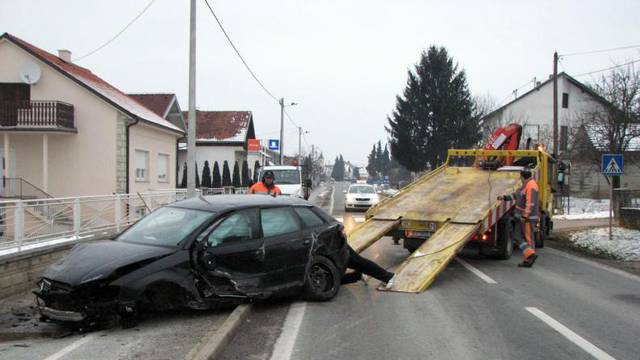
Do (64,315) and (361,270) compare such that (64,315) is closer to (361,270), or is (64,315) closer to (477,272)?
(361,270)

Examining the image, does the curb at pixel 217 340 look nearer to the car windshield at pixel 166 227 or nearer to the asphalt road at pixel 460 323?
the asphalt road at pixel 460 323

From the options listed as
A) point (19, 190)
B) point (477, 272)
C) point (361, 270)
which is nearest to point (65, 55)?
point (19, 190)

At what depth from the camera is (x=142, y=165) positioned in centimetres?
2359

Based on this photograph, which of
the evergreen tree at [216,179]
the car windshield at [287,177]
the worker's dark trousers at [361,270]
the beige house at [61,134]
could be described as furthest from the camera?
the evergreen tree at [216,179]

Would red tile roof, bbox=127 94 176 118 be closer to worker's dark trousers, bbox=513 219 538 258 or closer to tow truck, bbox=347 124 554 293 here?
tow truck, bbox=347 124 554 293

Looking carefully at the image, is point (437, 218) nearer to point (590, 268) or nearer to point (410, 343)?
point (590, 268)

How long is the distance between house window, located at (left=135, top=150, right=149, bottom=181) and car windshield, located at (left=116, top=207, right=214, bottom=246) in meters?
16.6

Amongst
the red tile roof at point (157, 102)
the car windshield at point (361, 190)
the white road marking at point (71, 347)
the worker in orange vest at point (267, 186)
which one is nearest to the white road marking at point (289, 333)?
the white road marking at point (71, 347)

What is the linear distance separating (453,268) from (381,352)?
5533 millimetres

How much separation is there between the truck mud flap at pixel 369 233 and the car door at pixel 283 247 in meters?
2.36

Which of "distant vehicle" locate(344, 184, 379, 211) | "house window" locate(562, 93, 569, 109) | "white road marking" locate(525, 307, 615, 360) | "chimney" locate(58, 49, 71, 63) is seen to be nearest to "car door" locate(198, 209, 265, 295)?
"white road marking" locate(525, 307, 615, 360)

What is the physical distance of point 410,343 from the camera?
566cm

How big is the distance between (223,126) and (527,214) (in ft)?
127

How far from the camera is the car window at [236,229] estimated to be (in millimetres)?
6637
